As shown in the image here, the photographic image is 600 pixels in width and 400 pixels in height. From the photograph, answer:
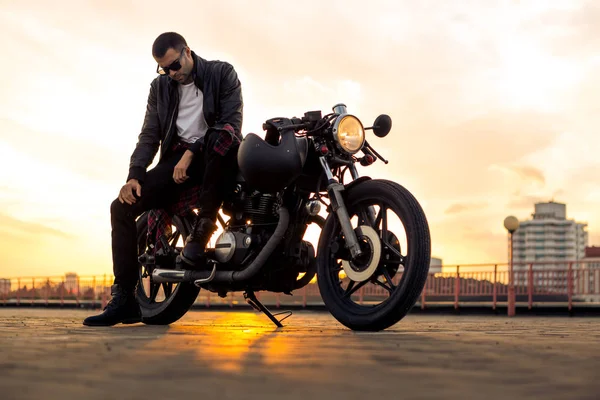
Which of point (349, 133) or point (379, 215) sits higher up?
point (349, 133)

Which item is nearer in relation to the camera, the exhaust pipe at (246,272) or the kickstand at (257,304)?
the exhaust pipe at (246,272)

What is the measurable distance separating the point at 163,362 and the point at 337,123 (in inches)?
97.2

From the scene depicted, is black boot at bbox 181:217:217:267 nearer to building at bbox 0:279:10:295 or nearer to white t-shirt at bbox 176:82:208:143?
white t-shirt at bbox 176:82:208:143

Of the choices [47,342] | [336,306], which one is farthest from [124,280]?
[47,342]

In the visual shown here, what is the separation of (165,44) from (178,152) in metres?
0.73

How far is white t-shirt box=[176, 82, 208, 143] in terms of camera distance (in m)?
5.11

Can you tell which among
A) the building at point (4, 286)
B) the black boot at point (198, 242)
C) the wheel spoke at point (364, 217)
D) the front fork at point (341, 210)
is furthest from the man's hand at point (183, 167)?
the building at point (4, 286)

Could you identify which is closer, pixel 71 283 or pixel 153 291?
pixel 153 291

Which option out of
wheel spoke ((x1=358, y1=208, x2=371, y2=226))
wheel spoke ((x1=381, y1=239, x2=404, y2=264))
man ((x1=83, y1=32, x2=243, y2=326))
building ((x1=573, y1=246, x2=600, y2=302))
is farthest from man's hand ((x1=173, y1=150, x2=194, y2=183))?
building ((x1=573, y1=246, x2=600, y2=302))

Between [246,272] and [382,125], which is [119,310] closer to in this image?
[246,272]

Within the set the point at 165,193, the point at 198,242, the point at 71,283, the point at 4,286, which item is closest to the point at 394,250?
the point at 198,242

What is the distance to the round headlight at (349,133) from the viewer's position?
4.29 meters

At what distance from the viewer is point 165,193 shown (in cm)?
507

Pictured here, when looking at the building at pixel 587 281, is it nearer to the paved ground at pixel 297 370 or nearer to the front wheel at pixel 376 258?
the front wheel at pixel 376 258
